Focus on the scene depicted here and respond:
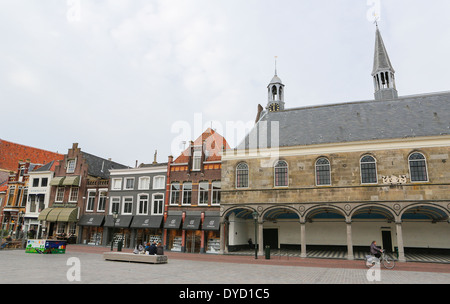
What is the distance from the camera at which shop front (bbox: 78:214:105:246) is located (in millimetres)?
34094

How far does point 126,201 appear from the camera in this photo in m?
33.8

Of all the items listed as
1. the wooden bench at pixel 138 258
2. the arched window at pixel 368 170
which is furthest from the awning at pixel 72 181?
the arched window at pixel 368 170

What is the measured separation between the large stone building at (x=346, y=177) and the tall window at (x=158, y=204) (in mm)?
8116

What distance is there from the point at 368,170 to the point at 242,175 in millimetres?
10417

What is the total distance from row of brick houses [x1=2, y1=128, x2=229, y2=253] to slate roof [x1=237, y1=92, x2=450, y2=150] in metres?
5.91

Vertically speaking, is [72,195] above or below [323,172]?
below

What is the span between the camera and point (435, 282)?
41.8 feet

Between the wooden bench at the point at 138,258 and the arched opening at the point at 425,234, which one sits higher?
the arched opening at the point at 425,234

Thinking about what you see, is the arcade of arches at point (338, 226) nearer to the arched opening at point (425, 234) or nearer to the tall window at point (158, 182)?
the arched opening at point (425, 234)

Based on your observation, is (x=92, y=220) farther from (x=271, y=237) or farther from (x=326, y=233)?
(x=326, y=233)

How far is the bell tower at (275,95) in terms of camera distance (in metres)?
34.3

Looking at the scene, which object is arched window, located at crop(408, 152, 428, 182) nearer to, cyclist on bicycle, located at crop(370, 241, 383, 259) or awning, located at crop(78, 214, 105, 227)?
cyclist on bicycle, located at crop(370, 241, 383, 259)

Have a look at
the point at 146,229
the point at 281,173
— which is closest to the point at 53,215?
the point at 146,229
